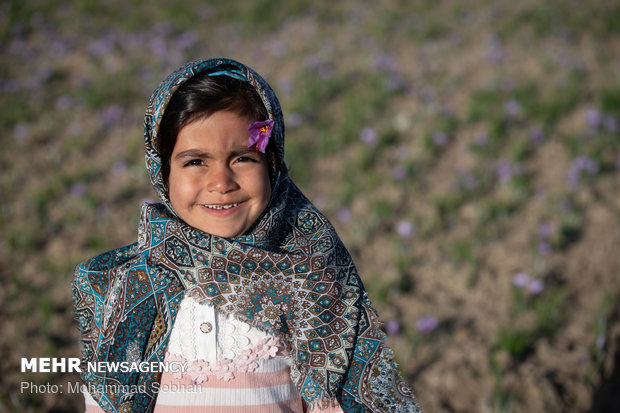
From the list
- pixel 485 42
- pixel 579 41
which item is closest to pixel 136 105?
pixel 485 42

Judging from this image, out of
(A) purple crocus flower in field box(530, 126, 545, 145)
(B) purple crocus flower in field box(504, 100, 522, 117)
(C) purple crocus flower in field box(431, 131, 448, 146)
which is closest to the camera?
(A) purple crocus flower in field box(530, 126, 545, 145)

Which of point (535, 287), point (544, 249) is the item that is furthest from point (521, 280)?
point (544, 249)

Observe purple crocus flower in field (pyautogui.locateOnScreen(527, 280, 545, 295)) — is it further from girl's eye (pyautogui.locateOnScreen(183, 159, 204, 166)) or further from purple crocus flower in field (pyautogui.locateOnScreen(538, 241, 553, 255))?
girl's eye (pyautogui.locateOnScreen(183, 159, 204, 166))

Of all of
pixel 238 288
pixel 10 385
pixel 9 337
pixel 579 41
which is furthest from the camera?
pixel 579 41

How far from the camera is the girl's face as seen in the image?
4.58 feet

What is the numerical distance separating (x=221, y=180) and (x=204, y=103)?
213 millimetres

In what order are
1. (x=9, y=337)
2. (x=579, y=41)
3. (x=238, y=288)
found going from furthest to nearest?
(x=579, y=41), (x=9, y=337), (x=238, y=288)

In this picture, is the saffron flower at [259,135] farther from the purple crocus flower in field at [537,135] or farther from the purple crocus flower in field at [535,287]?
the purple crocus flower in field at [537,135]

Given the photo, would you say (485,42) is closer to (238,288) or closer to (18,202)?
(18,202)

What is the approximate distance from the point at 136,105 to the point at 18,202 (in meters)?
1.64

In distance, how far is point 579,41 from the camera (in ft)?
18.6

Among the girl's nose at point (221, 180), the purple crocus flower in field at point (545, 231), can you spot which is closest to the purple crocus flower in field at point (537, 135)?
the purple crocus flower in field at point (545, 231)

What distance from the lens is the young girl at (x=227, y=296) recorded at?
1411 mm

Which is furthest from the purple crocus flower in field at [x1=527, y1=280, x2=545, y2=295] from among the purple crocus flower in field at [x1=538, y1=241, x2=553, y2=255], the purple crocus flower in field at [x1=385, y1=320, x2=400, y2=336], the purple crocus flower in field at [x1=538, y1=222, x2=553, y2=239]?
the purple crocus flower in field at [x1=385, y1=320, x2=400, y2=336]
